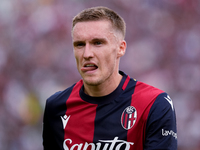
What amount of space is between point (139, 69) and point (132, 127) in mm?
3780

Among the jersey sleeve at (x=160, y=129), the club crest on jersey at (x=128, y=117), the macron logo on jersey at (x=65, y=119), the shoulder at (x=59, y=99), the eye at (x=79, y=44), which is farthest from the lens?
the shoulder at (x=59, y=99)

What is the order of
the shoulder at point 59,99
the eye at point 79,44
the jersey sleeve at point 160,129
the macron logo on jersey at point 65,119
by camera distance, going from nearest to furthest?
the jersey sleeve at point 160,129 < the eye at point 79,44 < the macron logo on jersey at point 65,119 < the shoulder at point 59,99

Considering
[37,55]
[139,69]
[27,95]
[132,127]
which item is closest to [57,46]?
[37,55]

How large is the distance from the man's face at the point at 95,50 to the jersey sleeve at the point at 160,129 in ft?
1.52

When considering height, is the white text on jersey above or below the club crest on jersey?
below

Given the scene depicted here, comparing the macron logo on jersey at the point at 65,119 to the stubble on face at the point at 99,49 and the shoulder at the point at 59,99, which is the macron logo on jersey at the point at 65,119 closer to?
the shoulder at the point at 59,99

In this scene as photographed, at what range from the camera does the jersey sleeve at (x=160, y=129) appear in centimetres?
218

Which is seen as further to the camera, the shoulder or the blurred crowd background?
the blurred crowd background

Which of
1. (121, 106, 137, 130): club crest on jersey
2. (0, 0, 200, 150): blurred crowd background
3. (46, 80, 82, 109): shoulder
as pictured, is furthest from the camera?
(0, 0, 200, 150): blurred crowd background

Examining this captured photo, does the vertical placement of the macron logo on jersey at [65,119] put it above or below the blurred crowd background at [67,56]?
below

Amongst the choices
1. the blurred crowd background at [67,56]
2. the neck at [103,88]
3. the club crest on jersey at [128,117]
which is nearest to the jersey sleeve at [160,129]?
the club crest on jersey at [128,117]

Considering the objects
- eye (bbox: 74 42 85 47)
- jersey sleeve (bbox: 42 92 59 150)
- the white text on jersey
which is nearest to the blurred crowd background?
jersey sleeve (bbox: 42 92 59 150)

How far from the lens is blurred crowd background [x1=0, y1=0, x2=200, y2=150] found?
5781 mm

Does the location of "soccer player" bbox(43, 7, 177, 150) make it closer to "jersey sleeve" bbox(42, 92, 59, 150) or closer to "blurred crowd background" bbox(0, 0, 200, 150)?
"jersey sleeve" bbox(42, 92, 59, 150)
